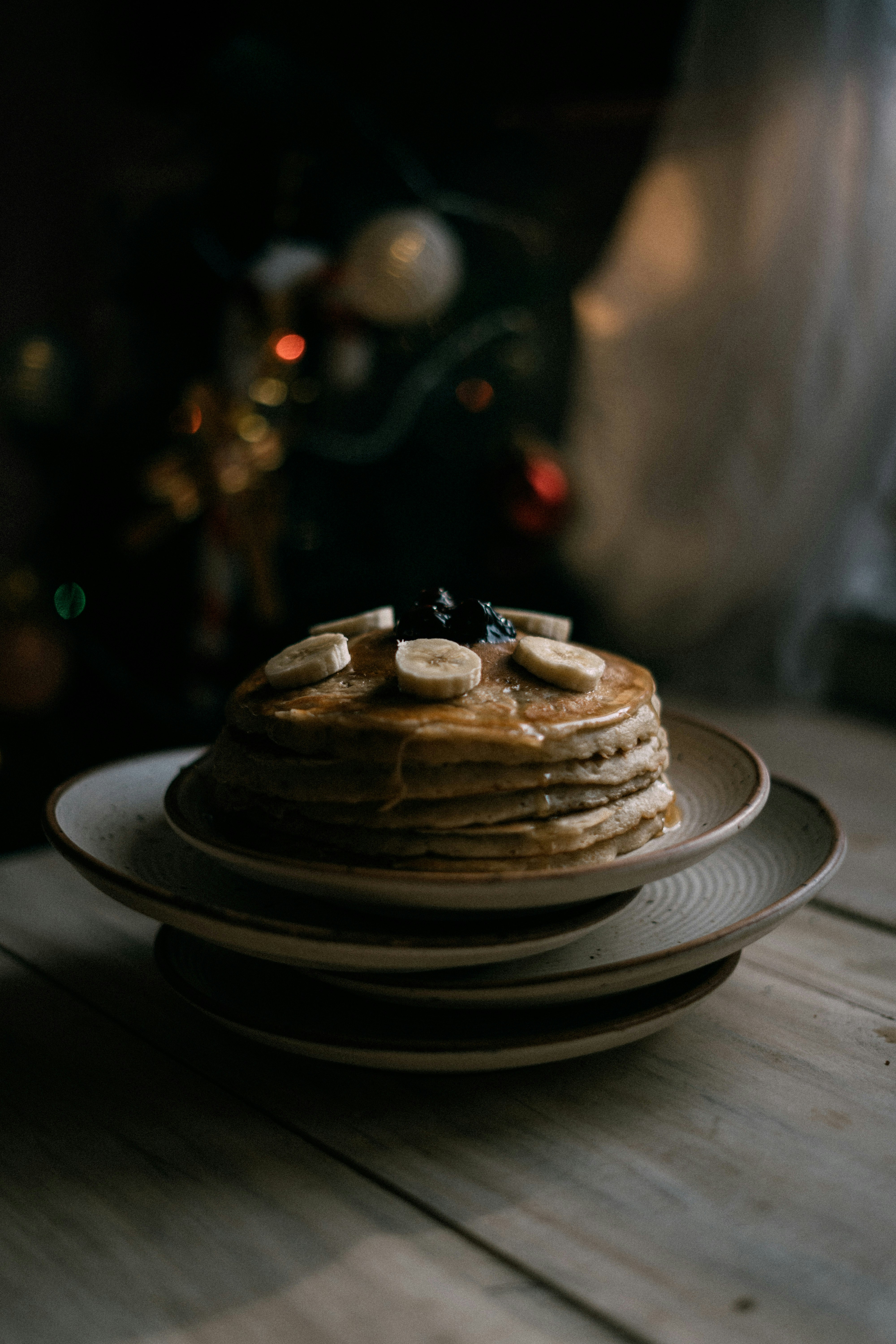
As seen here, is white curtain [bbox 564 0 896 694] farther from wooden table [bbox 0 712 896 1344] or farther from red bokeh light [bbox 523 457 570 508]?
wooden table [bbox 0 712 896 1344]

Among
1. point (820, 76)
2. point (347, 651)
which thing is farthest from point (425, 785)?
point (820, 76)

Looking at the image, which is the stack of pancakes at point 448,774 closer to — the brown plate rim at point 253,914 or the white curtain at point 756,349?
the brown plate rim at point 253,914

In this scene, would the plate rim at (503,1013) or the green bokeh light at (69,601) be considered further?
the green bokeh light at (69,601)

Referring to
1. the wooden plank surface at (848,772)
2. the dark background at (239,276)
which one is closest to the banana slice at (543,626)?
the wooden plank surface at (848,772)

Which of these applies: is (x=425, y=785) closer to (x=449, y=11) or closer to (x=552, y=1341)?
(x=552, y=1341)

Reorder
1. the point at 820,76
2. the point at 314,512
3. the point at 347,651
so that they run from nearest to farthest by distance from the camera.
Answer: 1. the point at 347,651
2. the point at 820,76
3. the point at 314,512

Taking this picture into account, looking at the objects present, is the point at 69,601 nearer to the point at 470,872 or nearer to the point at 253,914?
the point at 253,914

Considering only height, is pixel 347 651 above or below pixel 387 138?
below

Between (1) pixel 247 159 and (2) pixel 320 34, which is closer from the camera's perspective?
→ (1) pixel 247 159
